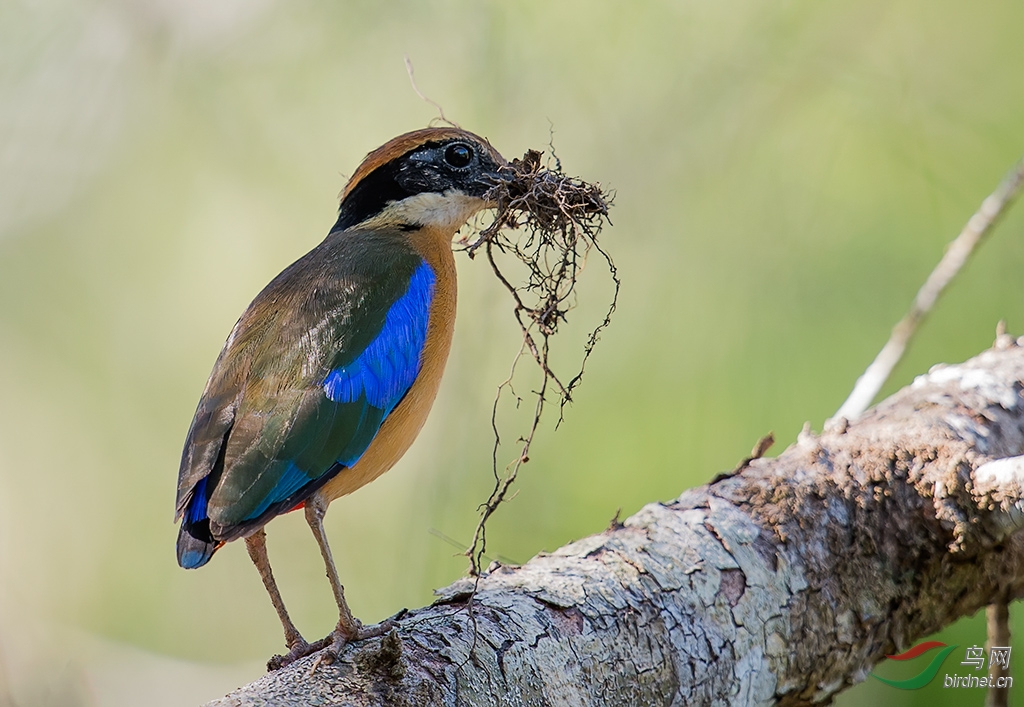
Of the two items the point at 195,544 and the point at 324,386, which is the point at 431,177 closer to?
the point at 324,386

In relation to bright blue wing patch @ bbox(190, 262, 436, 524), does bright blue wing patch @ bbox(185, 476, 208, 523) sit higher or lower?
lower

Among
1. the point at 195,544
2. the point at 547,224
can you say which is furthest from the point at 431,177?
the point at 195,544

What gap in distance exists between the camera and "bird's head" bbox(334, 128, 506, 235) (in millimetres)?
4301

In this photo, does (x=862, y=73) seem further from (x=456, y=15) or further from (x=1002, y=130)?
(x=456, y=15)

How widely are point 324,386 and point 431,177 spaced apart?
137cm

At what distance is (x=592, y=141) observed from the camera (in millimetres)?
6094

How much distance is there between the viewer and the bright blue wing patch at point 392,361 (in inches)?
133

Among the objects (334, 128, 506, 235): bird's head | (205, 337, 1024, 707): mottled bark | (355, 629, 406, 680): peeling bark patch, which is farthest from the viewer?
(334, 128, 506, 235): bird's head

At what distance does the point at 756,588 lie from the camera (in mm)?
3266

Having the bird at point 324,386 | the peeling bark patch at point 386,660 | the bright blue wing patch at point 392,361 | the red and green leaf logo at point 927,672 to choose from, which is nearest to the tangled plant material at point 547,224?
the bird at point 324,386

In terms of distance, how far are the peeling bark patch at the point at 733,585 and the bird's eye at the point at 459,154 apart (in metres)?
2.13

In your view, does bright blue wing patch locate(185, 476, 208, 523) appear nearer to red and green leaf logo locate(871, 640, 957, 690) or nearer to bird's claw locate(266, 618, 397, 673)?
bird's claw locate(266, 618, 397, 673)

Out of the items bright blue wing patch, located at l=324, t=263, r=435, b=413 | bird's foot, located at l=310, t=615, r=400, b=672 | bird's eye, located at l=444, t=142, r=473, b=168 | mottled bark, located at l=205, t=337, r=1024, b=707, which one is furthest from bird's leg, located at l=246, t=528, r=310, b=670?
bird's eye, located at l=444, t=142, r=473, b=168

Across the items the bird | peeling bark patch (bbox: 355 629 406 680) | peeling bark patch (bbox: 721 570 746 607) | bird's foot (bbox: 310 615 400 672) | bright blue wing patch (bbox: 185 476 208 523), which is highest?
the bird
